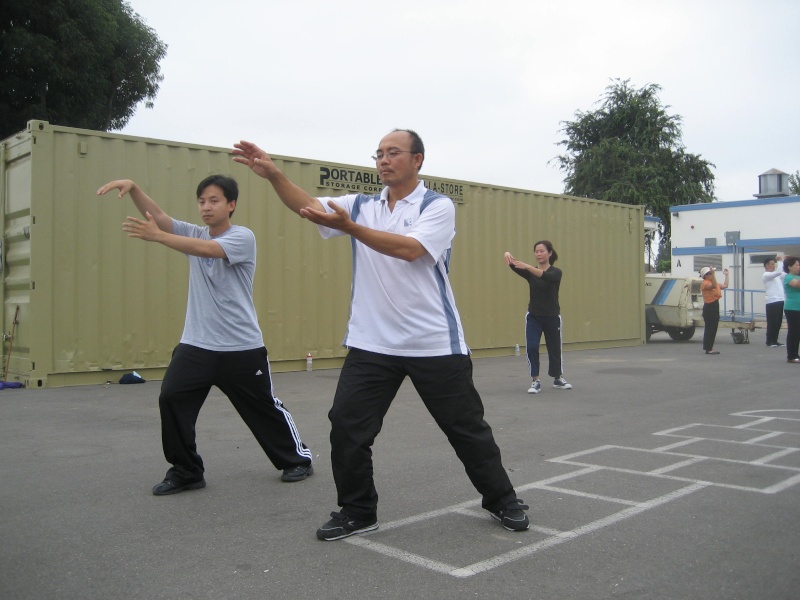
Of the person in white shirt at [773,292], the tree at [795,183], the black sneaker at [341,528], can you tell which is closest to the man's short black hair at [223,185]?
the black sneaker at [341,528]

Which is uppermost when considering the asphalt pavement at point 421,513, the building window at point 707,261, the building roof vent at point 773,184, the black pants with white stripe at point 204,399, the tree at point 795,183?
the tree at point 795,183

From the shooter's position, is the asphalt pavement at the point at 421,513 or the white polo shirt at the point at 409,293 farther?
the white polo shirt at the point at 409,293

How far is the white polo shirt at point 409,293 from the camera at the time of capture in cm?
386

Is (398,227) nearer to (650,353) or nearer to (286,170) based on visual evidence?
(286,170)

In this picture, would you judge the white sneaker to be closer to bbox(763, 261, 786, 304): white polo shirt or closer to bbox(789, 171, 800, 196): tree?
bbox(763, 261, 786, 304): white polo shirt

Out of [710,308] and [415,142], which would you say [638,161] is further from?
[415,142]

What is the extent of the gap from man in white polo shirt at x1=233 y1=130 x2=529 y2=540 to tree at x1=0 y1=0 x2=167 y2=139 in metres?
17.9

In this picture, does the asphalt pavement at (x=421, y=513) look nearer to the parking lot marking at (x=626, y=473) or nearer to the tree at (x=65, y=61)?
the parking lot marking at (x=626, y=473)

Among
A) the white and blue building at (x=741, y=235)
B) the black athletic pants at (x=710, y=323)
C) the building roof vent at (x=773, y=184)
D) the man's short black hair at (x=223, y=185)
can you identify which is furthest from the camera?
the building roof vent at (x=773, y=184)

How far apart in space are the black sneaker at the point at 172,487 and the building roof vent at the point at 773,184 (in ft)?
122

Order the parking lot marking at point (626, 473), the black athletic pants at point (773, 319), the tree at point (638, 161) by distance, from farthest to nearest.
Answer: the tree at point (638, 161) < the black athletic pants at point (773, 319) < the parking lot marking at point (626, 473)

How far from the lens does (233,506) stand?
4.48 metres

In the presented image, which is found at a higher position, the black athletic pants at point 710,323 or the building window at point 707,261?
the building window at point 707,261

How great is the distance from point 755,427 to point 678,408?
1.25m
